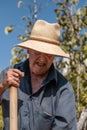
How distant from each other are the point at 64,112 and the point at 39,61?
0.50m

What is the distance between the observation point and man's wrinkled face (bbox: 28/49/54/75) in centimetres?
376

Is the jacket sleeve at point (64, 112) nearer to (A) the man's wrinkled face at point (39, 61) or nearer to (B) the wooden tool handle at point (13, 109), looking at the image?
(A) the man's wrinkled face at point (39, 61)

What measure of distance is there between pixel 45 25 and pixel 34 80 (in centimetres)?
50

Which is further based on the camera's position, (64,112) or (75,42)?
(75,42)

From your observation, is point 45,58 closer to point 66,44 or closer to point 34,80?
point 34,80

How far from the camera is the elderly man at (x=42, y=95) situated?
12.6 feet

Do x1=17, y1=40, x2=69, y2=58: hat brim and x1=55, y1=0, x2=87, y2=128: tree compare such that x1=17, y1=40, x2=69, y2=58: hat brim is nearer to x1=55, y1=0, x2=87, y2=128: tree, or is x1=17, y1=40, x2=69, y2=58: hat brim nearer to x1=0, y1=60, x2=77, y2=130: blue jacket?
x1=0, y1=60, x2=77, y2=130: blue jacket

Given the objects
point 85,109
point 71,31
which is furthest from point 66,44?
point 85,109

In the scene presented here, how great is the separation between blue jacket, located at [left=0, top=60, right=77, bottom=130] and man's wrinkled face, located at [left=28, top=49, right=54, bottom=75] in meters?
0.14

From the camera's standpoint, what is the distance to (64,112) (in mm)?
3889

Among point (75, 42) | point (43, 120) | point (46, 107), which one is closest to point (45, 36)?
point (46, 107)

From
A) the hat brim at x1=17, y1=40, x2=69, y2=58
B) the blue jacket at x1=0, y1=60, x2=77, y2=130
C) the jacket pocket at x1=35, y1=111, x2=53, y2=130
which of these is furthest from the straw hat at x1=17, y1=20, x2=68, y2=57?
the jacket pocket at x1=35, y1=111, x2=53, y2=130

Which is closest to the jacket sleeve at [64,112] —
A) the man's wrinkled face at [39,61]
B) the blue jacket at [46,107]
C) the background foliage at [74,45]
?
the blue jacket at [46,107]

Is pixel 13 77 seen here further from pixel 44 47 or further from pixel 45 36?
pixel 45 36
